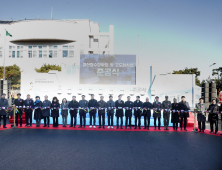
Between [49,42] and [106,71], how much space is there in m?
34.5

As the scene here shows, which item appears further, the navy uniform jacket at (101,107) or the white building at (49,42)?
the white building at (49,42)

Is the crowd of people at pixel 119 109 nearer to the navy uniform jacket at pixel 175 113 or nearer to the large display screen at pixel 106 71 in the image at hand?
the navy uniform jacket at pixel 175 113

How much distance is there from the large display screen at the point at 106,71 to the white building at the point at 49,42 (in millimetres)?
27367

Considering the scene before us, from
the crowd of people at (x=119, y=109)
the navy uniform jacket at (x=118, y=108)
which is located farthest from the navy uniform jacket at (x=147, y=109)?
the navy uniform jacket at (x=118, y=108)

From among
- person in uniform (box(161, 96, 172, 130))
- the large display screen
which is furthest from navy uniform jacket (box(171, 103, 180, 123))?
the large display screen

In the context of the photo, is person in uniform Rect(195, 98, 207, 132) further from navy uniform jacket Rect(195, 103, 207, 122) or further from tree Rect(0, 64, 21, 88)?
tree Rect(0, 64, 21, 88)

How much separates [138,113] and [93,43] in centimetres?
3701

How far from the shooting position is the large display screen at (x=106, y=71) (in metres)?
16.0

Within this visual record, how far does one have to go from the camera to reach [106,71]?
16031 mm

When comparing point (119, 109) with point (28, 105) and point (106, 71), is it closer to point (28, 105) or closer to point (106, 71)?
point (106, 71)

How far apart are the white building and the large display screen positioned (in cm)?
Result: 2737

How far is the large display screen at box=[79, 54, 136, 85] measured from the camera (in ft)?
52.4

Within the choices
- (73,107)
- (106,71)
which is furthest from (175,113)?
(106,71)

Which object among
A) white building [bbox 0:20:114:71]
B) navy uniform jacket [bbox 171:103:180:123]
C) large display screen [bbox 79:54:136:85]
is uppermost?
white building [bbox 0:20:114:71]
